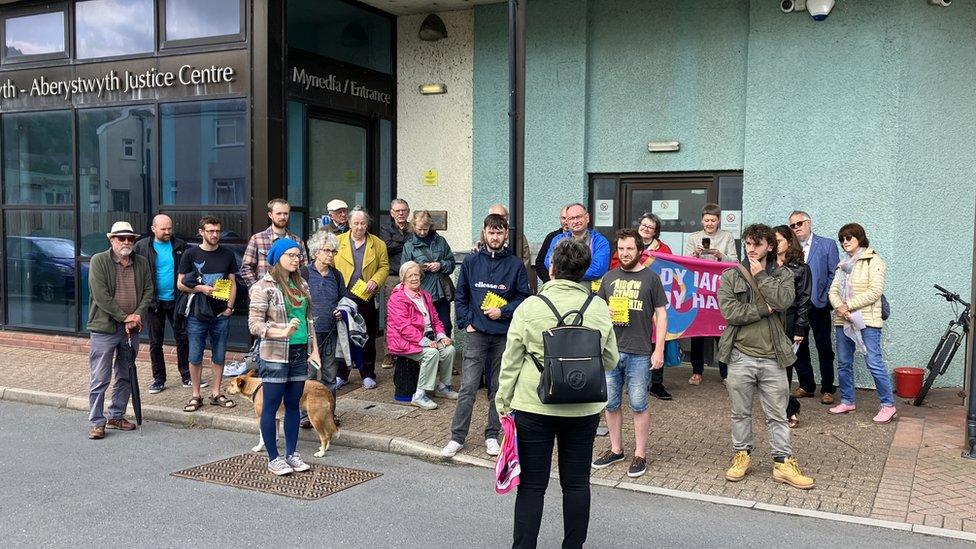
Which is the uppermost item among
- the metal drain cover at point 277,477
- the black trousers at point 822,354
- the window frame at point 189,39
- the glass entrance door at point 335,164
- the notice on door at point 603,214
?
the window frame at point 189,39

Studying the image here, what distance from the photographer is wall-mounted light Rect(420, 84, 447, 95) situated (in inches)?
468

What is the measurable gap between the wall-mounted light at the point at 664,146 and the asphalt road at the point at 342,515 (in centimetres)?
533

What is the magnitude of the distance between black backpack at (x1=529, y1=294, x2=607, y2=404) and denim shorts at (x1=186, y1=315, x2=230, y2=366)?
17.4ft

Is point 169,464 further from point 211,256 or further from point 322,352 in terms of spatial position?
point 211,256

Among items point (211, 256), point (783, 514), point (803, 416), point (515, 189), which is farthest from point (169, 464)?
point (803, 416)

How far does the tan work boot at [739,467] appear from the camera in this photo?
627 cm

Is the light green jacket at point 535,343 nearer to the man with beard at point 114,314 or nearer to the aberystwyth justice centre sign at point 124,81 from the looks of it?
the man with beard at point 114,314

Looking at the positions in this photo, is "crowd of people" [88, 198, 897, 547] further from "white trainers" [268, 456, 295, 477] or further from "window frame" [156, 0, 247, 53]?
"window frame" [156, 0, 247, 53]

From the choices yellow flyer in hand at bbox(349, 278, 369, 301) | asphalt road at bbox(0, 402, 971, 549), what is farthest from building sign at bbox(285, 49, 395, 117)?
asphalt road at bbox(0, 402, 971, 549)

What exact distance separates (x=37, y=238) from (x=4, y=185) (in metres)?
1.05

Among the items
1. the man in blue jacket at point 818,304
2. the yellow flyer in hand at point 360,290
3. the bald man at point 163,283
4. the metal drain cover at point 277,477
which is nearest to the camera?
the metal drain cover at point 277,477

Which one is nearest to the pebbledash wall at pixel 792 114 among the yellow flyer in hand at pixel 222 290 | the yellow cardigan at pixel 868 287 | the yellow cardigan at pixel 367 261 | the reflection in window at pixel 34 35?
the yellow cardigan at pixel 868 287

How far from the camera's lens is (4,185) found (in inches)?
501

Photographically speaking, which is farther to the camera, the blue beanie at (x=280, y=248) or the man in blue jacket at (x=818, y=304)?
the man in blue jacket at (x=818, y=304)
